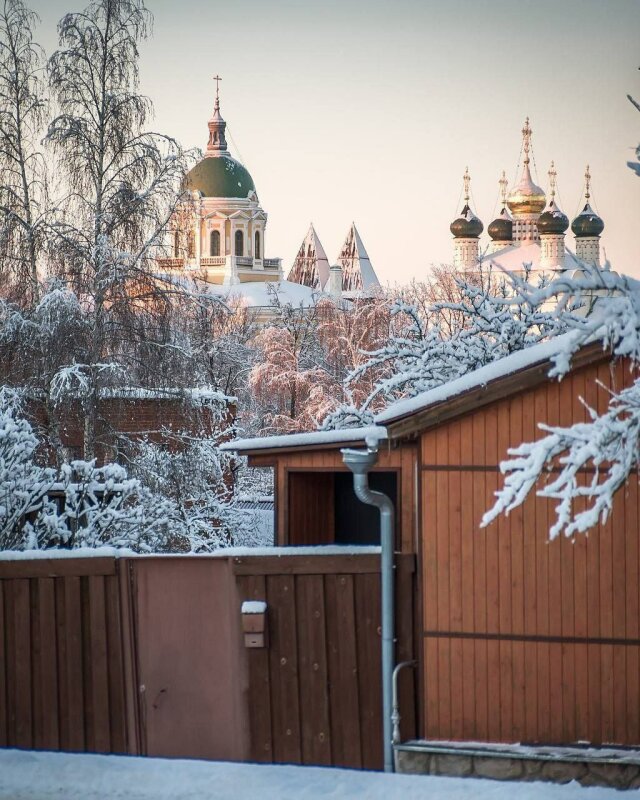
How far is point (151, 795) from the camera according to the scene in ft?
33.0

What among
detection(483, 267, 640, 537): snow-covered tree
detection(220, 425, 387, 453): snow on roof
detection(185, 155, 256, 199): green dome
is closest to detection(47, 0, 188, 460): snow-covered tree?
detection(220, 425, 387, 453): snow on roof

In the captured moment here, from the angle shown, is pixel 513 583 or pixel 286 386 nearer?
pixel 513 583

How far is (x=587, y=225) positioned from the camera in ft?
298

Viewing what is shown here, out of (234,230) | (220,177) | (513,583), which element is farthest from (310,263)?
(513,583)

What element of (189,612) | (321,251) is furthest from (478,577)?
(321,251)

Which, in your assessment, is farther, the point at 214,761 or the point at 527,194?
the point at 527,194

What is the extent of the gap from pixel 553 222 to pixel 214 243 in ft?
87.7

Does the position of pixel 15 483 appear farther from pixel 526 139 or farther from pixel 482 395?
pixel 526 139

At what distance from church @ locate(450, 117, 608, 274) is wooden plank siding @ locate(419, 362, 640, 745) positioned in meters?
75.4

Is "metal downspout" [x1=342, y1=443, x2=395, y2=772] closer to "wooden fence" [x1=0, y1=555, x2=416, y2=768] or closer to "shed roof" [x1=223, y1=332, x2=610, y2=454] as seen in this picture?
"wooden fence" [x1=0, y1=555, x2=416, y2=768]

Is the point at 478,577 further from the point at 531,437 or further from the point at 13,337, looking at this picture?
the point at 13,337

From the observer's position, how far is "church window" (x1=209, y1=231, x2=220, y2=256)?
338 feet

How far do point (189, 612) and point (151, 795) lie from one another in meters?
1.40

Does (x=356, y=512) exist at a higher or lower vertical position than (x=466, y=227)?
lower
